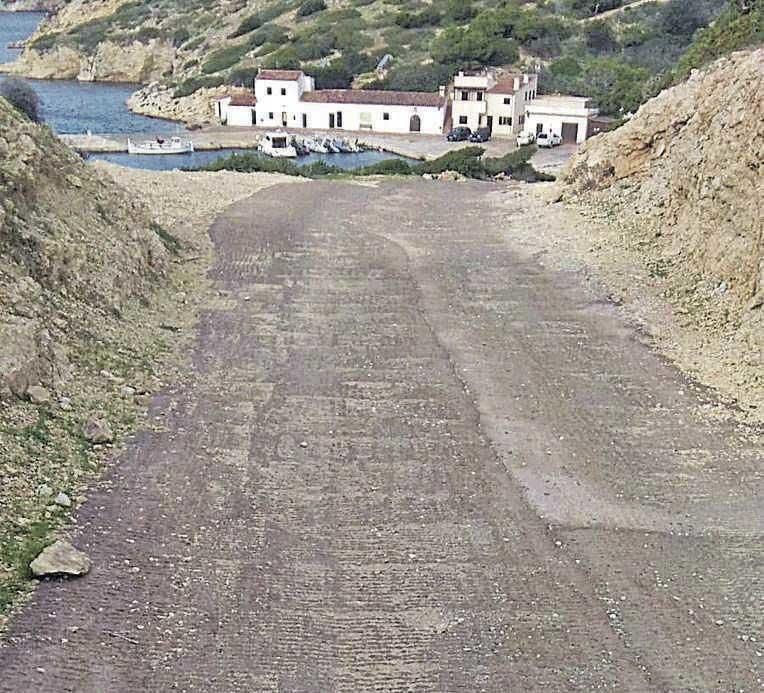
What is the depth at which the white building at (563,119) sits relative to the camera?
184 ft

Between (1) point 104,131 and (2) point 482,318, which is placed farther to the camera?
(1) point 104,131

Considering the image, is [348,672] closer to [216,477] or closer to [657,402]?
[216,477]

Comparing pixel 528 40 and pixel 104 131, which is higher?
pixel 528 40

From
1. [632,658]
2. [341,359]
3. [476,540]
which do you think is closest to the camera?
[632,658]

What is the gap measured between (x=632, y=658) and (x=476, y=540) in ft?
7.34

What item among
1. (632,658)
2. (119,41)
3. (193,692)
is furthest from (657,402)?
(119,41)

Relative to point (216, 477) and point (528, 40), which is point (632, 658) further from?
point (528, 40)

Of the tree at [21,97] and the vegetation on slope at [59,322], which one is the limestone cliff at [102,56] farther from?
the vegetation on slope at [59,322]

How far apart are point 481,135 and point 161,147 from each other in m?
17.7

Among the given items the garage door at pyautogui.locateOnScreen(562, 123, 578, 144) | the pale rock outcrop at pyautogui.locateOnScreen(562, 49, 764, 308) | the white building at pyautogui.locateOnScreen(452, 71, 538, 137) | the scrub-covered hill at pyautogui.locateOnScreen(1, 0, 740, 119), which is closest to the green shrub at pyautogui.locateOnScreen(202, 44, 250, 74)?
the scrub-covered hill at pyautogui.locateOnScreen(1, 0, 740, 119)

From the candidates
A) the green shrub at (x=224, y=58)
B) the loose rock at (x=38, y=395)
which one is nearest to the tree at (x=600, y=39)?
the green shrub at (x=224, y=58)

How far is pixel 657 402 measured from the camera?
1420 centimetres

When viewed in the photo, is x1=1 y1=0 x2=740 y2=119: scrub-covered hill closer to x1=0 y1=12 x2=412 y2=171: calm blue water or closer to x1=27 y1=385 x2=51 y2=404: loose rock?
x1=0 y1=12 x2=412 y2=171: calm blue water

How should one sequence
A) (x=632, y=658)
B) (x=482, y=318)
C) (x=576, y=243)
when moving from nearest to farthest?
1. (x=632, y=658)
2. (x=482, y=318)
3. (x=576, y=243)
